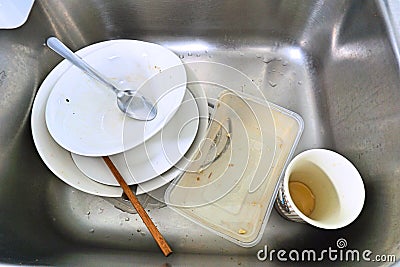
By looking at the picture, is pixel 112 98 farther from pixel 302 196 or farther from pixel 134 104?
pixel 302 196

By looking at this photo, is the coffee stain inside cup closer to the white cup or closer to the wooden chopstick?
the white cup

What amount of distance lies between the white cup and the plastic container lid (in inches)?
21.7

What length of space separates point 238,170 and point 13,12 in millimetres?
508

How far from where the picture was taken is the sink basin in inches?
24.9

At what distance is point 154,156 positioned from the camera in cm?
70

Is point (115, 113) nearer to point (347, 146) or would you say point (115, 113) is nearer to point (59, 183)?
point (59, 183)

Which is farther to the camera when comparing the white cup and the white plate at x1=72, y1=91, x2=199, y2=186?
the white plate at x1=72, y1=91, x2=199, y2=186

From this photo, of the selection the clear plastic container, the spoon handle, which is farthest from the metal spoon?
the clear plastic container

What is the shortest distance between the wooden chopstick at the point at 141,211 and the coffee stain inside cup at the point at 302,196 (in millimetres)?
246

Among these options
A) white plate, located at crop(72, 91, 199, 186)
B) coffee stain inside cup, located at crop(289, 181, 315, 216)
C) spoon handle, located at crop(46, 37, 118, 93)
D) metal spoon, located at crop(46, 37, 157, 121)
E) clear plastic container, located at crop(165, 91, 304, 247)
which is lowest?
coffee stain inside cup, located at crop(289, 181, 315, 216)

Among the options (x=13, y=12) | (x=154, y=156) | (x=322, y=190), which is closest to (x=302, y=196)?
(x=322, y=190)

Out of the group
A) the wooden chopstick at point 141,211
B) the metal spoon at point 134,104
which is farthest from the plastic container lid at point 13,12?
the wooden chopstick at point 141,211

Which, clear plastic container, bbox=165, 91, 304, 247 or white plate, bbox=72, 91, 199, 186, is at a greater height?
white plate, bbox=72, 91, 199, 186

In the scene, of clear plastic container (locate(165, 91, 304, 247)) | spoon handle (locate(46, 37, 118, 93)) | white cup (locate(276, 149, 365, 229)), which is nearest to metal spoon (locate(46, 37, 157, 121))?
spoon handle (locate(46, 37, 118, 93))
